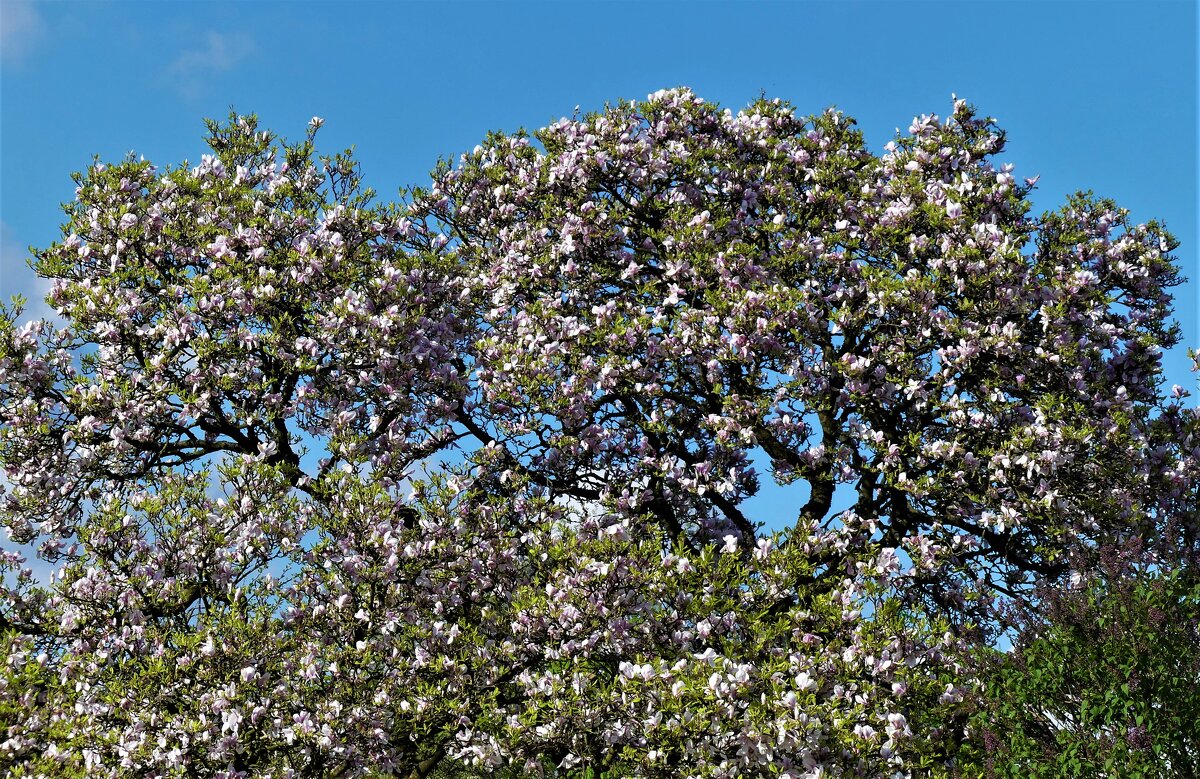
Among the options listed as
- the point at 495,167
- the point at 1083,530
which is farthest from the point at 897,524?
the point at 495,167

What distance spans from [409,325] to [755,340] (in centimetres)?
559

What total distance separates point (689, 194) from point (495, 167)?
3999mm

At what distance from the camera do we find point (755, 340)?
16562 millimetres

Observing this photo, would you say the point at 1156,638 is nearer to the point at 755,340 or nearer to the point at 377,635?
the point at 755,340

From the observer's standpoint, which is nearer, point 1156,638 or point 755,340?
point 1156,638

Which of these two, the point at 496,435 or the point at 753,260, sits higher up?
the point at 753,260

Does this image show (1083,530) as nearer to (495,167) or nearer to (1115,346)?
(1115,346)

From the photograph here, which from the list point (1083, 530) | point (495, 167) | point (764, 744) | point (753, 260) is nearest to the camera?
point (764, 744)

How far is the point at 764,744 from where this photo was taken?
12.6 m

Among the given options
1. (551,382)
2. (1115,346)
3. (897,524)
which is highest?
(551,382)

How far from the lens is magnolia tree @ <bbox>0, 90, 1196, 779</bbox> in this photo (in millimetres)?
13383

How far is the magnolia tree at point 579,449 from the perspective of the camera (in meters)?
13.4

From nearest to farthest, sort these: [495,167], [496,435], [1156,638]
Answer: [1156,638], [496,435], [495,167]

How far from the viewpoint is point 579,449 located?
55.4 ft
